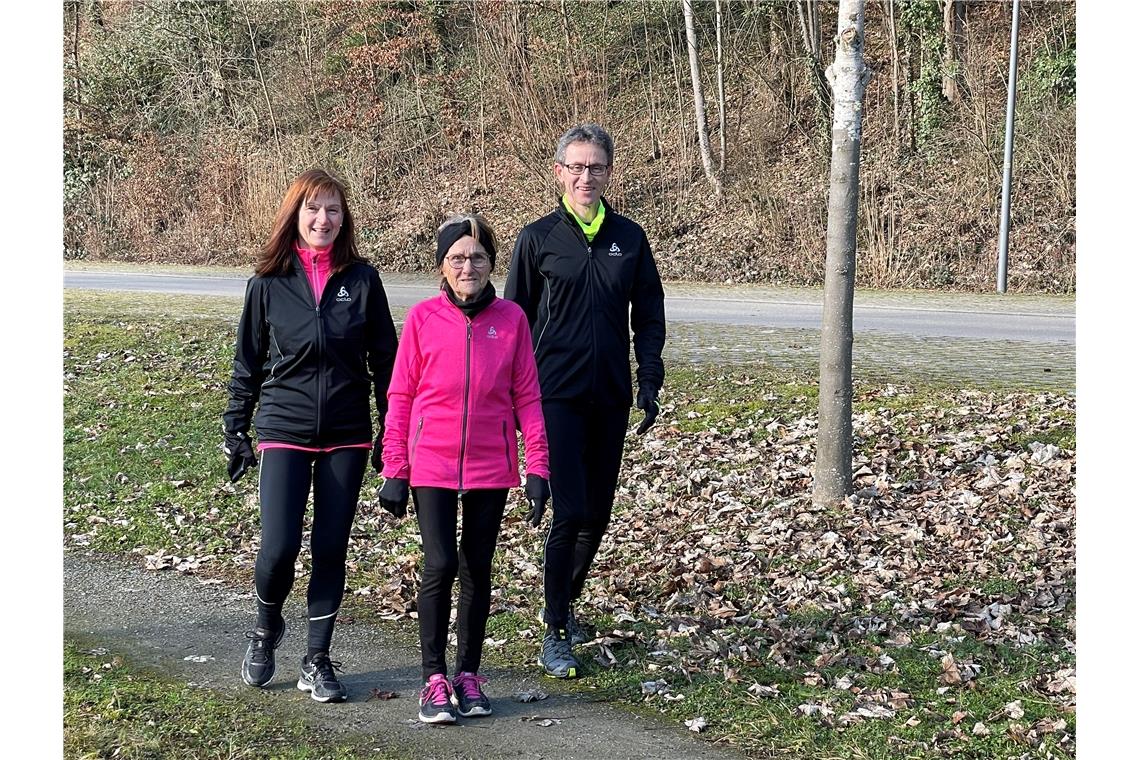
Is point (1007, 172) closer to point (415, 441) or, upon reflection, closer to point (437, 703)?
point (415, 441)

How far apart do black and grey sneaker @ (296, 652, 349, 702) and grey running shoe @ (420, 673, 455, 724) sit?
0.44m

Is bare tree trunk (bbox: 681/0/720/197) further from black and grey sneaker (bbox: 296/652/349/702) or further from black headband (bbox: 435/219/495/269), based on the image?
black and grey sneaker (bbox: 296/652/349/702)

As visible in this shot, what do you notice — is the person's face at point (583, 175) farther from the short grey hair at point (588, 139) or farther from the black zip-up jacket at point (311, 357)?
the black zip-up jacket at point (311, 357)

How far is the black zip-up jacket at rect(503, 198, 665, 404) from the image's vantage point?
5496 mm

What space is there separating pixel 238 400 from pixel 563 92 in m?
23.7

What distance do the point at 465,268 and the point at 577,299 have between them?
0.79 m

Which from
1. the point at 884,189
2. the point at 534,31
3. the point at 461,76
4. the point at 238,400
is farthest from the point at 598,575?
the point at 461,76

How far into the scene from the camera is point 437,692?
16.2ft

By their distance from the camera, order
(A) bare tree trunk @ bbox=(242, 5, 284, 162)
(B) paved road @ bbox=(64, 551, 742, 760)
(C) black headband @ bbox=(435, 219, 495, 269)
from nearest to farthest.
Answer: (B) paved road @ bbox=(64, 551, 742, 760) → (C) black headband @ bbox=(435, 219, 495, 269) → (A) bare tree trunk @ bbox=(242, 5, 284, 162)

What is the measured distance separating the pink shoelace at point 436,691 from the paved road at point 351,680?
106 mm

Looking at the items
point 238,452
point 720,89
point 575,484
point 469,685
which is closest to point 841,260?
point 575,484

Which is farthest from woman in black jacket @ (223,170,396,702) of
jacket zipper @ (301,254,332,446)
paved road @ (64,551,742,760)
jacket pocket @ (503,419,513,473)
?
jacket pocket @ (503,419,513,473)

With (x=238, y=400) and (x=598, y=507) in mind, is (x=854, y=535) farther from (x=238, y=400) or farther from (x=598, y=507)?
(x=238, y=400)

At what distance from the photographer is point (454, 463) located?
487 cm
